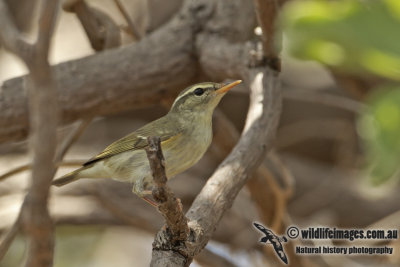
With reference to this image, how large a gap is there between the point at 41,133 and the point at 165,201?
1.80 ft

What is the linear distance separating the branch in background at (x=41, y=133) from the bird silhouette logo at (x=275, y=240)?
6.34 ft

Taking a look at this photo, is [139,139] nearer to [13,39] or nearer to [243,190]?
[13,39]

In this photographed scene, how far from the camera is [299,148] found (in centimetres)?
565

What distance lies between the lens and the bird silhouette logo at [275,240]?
3.46 meters

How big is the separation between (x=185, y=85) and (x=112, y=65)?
20.8 inches

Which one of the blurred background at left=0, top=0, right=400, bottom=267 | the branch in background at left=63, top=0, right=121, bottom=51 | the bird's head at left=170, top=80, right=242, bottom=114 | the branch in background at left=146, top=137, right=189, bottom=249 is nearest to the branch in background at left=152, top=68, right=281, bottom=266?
the branch in background at left=146, top=137, right=189, bottom=249

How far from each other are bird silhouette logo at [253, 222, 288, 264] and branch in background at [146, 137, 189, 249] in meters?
1.55

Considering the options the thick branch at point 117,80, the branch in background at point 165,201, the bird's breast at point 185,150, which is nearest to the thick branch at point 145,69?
the thick branch at point 117,80

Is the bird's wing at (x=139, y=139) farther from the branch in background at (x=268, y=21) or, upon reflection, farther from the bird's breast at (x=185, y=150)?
the branch in background at (x=268, y=21)

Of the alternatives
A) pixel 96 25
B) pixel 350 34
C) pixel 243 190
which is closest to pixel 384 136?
pixel 350 34

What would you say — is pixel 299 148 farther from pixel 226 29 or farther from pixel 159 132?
pixel 159 132

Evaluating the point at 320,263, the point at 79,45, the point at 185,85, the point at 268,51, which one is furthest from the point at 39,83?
the point at 79,45

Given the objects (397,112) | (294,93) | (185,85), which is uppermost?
(397,112)

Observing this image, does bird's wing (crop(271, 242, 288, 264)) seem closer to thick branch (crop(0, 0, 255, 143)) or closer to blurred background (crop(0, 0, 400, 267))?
blurred background (crop(0, 0, 400, 267))
